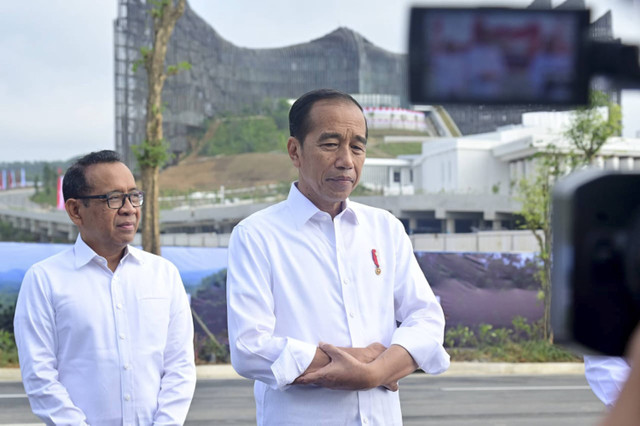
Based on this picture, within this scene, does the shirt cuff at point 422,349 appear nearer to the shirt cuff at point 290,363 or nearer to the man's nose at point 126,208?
the shirt cuff at point 290,363

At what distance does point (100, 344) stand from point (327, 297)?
0.89m

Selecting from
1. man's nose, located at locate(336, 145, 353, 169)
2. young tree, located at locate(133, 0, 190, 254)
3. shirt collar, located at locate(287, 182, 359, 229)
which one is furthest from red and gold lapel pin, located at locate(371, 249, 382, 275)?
young tree, located at locate(133, 0, 190, 254)

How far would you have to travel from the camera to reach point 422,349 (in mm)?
2854

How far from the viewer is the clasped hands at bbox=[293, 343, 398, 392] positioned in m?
2.69

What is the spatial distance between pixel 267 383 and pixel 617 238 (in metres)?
2.08

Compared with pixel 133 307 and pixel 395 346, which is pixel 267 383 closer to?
pixel 395 346

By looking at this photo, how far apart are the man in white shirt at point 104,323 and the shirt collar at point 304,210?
72cm

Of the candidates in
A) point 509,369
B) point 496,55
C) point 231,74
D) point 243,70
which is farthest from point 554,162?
point 243,70

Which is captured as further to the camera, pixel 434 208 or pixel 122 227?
pixel 434 208

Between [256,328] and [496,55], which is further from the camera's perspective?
[256,328]

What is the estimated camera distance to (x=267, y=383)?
2809 millimetres

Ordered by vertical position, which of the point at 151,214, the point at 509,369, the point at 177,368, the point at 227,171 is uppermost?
the point at 227,171

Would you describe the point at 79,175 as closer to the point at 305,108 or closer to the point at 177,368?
the point at 177,368

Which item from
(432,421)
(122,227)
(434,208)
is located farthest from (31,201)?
(122,227)
